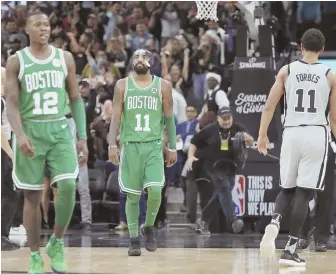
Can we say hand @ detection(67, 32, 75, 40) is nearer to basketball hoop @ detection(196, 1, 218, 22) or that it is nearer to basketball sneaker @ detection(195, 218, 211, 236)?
basketball hoop @ detection(196, 1, 218, 22)

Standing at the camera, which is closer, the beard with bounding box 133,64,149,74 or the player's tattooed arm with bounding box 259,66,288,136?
the player's tattooed arm with bounding box 259,66,288,136

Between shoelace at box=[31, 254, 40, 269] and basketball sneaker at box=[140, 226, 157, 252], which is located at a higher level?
shoelace at box=[31, 254, 40, 269]

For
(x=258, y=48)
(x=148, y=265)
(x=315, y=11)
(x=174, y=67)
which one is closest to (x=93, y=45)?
(x=174, y=67)

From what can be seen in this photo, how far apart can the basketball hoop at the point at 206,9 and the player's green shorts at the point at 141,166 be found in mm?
4530

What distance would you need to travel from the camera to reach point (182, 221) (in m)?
14.0

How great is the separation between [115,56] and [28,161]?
10.2m

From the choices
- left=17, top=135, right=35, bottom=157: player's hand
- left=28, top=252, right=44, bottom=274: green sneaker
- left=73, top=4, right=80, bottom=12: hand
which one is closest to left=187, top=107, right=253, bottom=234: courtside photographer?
left=28, top=252, right=44, bottom=274: green sneaker

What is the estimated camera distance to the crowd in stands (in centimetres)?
1407

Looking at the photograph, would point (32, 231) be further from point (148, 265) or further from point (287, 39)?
point (287, 39)

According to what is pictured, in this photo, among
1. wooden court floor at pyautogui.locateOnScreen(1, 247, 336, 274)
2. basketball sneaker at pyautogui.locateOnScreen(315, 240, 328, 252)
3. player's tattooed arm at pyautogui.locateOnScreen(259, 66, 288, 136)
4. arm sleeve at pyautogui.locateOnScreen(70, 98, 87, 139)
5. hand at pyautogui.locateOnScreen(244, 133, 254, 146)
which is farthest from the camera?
hand at pyautogui.locateOnScreen(244, 133, 254, 146)

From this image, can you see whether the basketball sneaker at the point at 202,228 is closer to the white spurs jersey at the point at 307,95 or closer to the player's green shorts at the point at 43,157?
the white spurs jersey at the point at 307,95

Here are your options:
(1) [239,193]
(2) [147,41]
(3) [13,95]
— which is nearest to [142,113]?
(3) [13,95]

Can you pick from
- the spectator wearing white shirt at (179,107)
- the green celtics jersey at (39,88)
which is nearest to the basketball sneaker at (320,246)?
the green celtics jersey at (39,88)

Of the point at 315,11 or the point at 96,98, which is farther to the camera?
the point at 315,11
